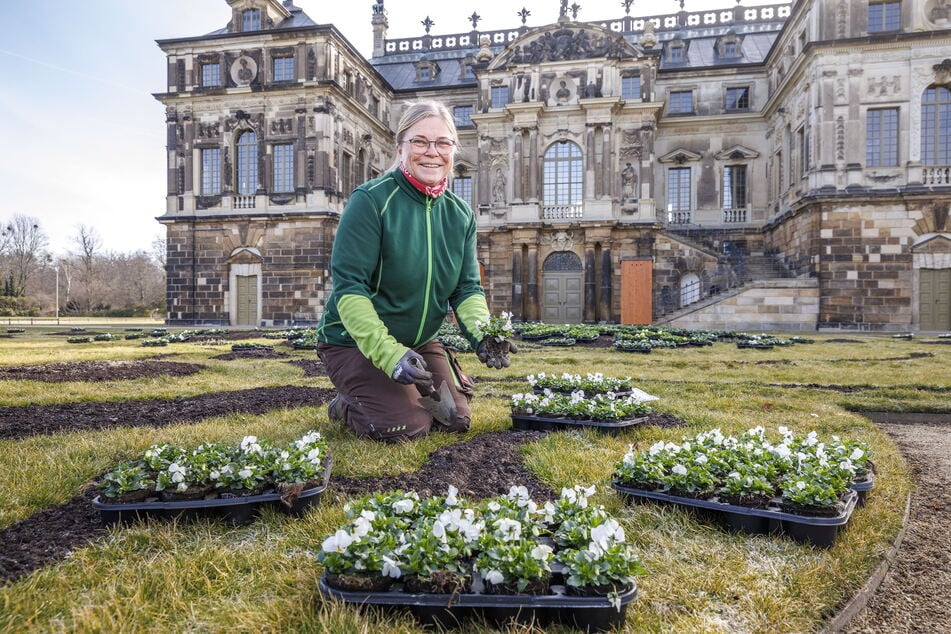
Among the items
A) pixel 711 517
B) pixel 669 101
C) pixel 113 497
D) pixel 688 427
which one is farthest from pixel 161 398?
pixel 669 101

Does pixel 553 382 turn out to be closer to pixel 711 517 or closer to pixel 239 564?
pixel 711 517

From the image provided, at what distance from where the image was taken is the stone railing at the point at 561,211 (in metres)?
28.7

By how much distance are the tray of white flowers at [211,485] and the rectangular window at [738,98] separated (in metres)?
33.8

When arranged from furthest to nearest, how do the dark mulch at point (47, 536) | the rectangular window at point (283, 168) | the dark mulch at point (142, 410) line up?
the rectangular window at point (283, 168)
the dark mulch at point (142, 410)
the dark mulch at point (47, 536)

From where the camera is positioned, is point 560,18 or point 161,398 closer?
point 161,398

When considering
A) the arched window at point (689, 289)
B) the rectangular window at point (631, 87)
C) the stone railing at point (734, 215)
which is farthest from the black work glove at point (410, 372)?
the stone railing at point (734, 215)

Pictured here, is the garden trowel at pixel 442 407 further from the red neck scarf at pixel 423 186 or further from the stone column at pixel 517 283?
the stone column at pixel 517 283

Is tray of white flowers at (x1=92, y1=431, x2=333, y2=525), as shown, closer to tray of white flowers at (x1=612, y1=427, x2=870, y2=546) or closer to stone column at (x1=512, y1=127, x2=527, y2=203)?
tray of white flowers at (x1=612, y1=427, x2=870, y2=546)

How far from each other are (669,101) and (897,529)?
32.8 m

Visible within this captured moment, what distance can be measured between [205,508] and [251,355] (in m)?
9.89

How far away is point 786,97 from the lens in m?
27.2

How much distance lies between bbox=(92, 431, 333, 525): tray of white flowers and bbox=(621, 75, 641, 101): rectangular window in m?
28.9

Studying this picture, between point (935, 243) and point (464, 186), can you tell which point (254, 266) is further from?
point (935, 243)

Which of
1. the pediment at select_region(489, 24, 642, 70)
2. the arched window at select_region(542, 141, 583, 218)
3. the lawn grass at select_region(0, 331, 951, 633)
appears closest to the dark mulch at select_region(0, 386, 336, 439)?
the lawn grass at select_region(0, 331, 951, 633)
